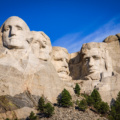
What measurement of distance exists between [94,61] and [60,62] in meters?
3.15

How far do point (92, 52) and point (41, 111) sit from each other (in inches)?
363

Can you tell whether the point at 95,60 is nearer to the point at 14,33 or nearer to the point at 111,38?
the point at 111,38

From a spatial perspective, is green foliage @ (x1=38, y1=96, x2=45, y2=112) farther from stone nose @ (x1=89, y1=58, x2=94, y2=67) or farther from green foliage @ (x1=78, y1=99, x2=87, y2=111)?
stone nose @ (x1=89, y1=58, x2=94, y2=67)

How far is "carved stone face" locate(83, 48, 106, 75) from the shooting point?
23844 millimetres

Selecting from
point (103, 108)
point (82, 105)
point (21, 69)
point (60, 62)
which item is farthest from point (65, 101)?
point (60, 62)

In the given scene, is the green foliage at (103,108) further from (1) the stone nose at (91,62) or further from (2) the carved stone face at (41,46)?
(2) the carved stone face at (41,46)

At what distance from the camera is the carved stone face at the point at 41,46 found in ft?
70.5

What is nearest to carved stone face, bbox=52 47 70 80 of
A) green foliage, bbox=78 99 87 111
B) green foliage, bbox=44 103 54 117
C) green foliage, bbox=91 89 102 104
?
green foliage, bbox=91 89 102 104

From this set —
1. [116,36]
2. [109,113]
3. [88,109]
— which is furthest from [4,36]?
[116,36]

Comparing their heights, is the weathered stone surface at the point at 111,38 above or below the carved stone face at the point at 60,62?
above

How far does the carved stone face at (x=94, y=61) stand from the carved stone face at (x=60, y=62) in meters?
2.12

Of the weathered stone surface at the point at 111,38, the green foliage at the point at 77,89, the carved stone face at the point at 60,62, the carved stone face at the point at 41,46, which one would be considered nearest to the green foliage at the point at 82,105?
the green foliage at the point at 77,89

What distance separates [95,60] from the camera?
24125mm

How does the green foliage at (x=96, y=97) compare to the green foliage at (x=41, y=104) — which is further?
the green foliage at (x=96, y=97)
